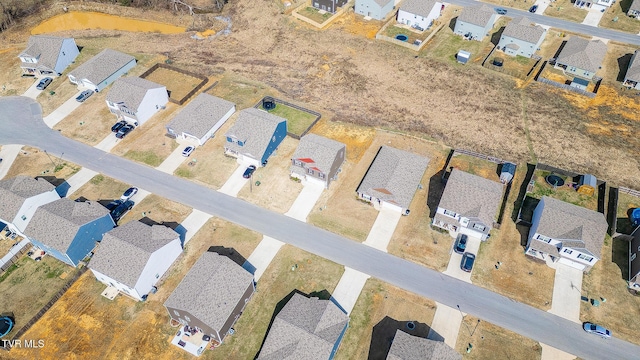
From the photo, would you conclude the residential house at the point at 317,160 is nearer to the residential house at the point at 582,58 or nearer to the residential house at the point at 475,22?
the residential house at the point at 475,22

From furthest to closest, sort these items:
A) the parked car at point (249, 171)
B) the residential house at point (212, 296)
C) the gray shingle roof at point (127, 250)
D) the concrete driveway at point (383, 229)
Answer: the parked car at point (249, 171) → the concrete driveway at point (383, 229) → the gray shingle roof at point (127, 250) → the residential house at point (212, 296)

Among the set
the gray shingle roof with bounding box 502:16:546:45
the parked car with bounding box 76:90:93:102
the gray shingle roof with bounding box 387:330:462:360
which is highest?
the gray shingle roof with bounding box 502:16:546:45

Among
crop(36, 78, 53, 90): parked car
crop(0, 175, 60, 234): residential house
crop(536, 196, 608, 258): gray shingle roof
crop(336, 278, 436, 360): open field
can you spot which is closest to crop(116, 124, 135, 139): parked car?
crop(0, 175, 60, 234): residential house

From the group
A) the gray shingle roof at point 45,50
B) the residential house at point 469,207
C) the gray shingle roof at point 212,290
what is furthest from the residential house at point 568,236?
the gray shingle roof at point 45,50

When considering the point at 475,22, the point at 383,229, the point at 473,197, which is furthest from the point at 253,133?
the point at 475,22

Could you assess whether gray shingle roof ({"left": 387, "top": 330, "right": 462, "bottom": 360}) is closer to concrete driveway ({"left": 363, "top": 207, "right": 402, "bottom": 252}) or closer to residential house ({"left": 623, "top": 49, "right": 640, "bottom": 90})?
concrete driveway ({"left": 363, "top": 207, "right": 402, "bottom": 252})

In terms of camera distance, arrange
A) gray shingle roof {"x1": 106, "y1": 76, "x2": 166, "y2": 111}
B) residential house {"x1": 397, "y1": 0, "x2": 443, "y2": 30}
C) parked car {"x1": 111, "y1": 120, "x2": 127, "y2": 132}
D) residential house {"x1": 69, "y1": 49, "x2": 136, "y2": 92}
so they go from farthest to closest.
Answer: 1. residential house {"x1": 397, "y1": 0, "x2": 443, "y2": 30}
2. residential house {"x1": 69, "y1": 49, "x2": 136, "y2": 92}
3. parked car {"x1": 111, "y1": 120, "x2": 127, "y2": 132}
4. gray shingle roof {"x1": 106, "y1": 76, "x2": 166, "y2": 111}
